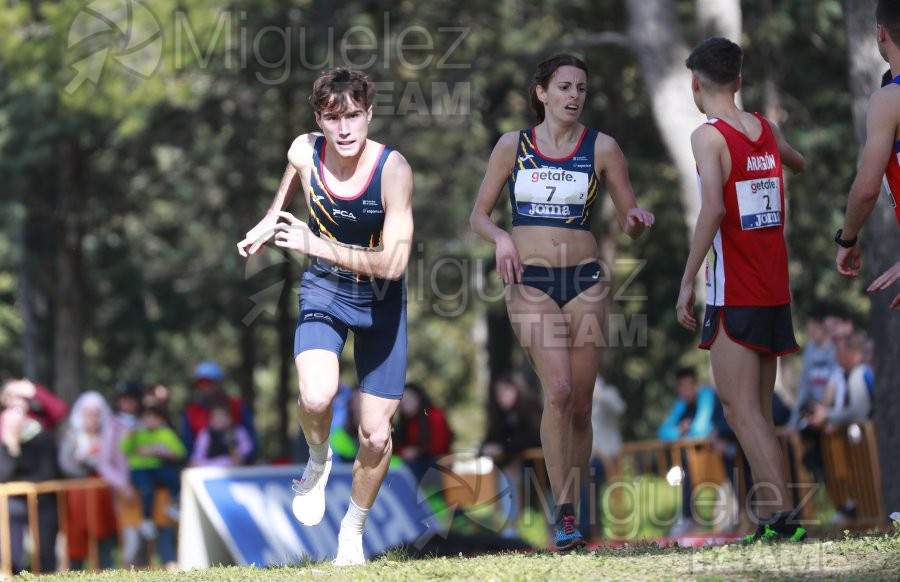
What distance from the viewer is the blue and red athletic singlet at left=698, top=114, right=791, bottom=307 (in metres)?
6.64

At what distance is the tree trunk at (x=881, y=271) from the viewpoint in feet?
33.7

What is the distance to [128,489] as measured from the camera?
1352 cm

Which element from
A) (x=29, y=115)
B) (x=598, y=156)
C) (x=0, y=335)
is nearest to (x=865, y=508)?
(x=598, y=156)

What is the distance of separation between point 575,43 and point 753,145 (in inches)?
434

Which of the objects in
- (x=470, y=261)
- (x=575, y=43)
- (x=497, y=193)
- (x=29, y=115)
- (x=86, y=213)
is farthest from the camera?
(x=86, y=213)

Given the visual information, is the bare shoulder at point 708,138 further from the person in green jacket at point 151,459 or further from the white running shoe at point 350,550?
the person in green jacket at point 151,459

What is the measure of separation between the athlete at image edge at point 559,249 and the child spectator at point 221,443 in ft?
24.5

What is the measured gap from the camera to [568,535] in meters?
6.80

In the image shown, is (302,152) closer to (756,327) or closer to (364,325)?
(364,325)

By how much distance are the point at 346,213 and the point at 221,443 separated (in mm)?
7680

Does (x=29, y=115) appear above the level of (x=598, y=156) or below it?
above

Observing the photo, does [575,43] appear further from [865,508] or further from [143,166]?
[143,166]

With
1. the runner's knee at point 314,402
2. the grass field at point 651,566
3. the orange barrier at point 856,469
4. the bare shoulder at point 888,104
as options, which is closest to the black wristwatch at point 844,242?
the bare shoulder at point 888,104

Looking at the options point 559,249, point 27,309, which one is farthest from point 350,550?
point 27,309
